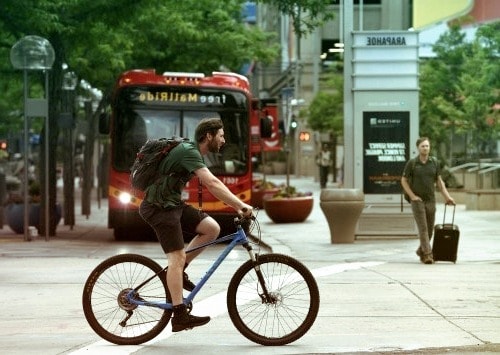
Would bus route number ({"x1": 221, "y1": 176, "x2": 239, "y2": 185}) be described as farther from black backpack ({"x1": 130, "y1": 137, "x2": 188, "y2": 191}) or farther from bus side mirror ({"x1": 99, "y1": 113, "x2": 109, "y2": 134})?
black backpack ({"x1": 130, "y1": 137, "x2": 188, "y2": 191})

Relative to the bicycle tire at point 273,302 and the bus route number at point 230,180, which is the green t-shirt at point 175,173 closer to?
the bicycle tire at point 273,302

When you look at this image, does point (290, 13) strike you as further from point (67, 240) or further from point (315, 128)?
point (315, 128)

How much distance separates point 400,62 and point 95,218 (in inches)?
482

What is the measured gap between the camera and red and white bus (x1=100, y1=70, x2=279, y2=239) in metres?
22.2

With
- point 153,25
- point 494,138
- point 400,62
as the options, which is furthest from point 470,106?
point 400,62

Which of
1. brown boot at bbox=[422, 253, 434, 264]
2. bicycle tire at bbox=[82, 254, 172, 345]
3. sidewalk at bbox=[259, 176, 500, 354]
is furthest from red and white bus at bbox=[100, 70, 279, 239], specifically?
bicycle tire at bbox=[82, 254, 172, 345]

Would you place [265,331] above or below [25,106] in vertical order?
below

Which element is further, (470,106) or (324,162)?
(324,162)

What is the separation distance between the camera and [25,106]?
2134cm

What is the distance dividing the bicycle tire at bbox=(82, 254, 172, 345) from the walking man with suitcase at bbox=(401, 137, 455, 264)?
844 cm

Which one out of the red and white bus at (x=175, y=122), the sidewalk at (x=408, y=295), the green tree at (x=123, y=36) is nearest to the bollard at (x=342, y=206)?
the sidewalk at (x=408, y=295)

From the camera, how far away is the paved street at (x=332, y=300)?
9.06 meters

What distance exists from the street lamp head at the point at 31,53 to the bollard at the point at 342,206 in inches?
211

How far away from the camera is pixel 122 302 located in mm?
9055
